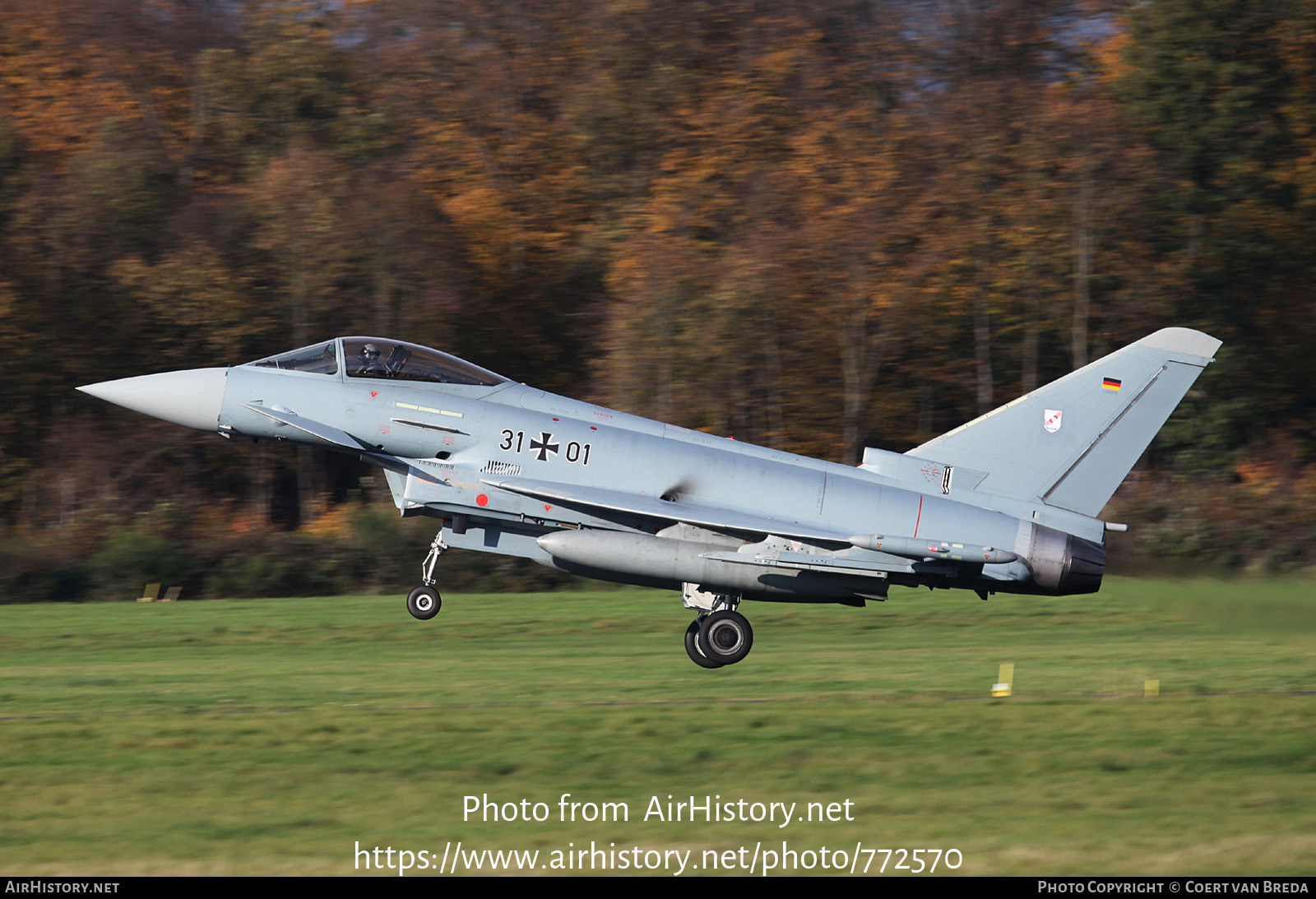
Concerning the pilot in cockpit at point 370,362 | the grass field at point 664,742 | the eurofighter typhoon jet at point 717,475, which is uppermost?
the pilot in cockpit at point 370,362

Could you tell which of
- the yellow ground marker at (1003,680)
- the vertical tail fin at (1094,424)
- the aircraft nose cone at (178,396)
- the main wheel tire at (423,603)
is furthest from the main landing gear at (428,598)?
the yellow ground marker at (1003,680)

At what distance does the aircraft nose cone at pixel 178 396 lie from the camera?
12.6m

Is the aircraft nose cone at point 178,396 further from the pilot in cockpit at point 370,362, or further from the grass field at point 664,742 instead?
the grass field at point 664,742

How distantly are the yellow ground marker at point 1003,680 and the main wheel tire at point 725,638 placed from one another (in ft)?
7.64

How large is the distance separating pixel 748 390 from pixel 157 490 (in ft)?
38.6

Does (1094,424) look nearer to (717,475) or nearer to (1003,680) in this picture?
(1003,680)

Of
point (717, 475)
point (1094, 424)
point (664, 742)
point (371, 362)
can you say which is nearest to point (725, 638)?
point (717, 475)

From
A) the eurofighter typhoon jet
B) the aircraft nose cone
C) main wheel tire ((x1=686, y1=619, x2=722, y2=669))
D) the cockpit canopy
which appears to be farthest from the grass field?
the cockpit canopy

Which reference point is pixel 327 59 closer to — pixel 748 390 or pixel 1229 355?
pixel 748 390

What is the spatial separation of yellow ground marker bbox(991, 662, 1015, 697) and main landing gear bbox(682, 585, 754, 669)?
233 centimetres

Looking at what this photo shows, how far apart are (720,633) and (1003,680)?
2.66 m

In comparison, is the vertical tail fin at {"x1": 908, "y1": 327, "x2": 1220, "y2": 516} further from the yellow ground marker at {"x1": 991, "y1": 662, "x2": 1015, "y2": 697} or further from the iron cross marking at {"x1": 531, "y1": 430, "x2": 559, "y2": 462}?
the iron cross marking at {"x1": 531, "y1": 430, "x2": 559, "y2": 462}

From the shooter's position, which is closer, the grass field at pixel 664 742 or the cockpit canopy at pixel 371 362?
the grass field at pixel 664 742

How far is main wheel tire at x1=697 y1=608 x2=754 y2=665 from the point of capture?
42.7ft
